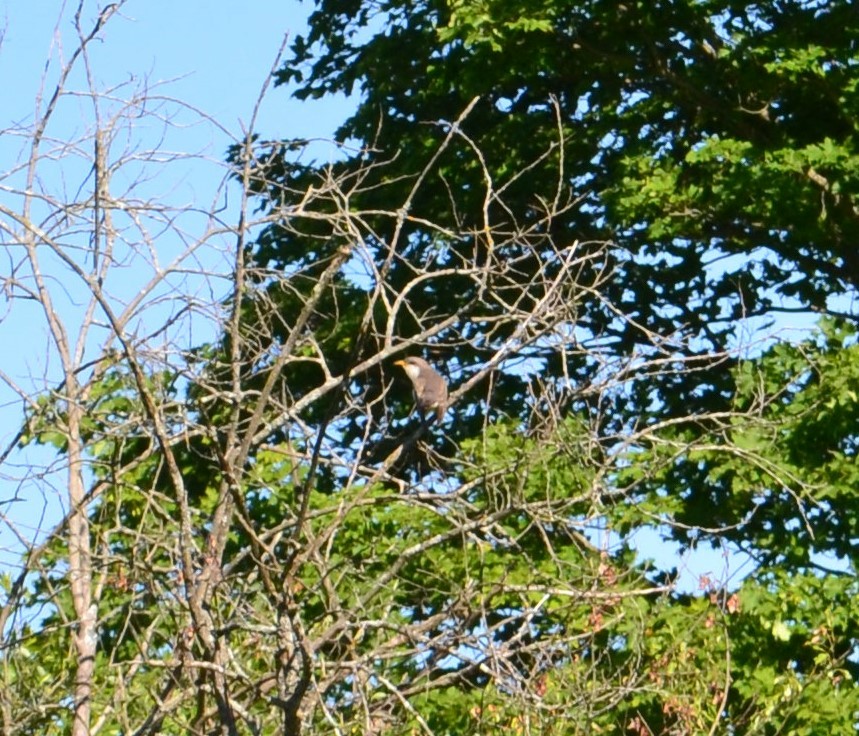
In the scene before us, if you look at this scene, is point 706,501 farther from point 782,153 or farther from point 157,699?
point 157,699

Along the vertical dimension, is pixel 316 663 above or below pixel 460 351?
below

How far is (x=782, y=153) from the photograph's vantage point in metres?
12.1

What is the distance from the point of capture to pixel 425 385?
36.2ft

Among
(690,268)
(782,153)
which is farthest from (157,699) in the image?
(690,268)

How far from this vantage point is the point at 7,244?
6.28 metres

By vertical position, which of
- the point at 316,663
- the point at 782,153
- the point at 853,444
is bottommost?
the point at 316,663

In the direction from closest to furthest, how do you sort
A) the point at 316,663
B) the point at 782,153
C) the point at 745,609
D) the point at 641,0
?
the point at 316,663, the point at 745,609, the point at 782,153, the point at 641,0

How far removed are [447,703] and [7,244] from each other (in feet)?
19.5

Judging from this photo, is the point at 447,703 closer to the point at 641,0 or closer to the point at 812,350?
the point at 812,350

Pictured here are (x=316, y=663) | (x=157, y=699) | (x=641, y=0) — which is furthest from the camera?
(x=641, y=0)

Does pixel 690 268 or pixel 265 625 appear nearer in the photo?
pixel 265 625

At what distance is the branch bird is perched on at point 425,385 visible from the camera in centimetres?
1068

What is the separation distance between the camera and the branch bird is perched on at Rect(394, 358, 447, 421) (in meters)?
10.7

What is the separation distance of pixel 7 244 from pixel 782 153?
717 cm
